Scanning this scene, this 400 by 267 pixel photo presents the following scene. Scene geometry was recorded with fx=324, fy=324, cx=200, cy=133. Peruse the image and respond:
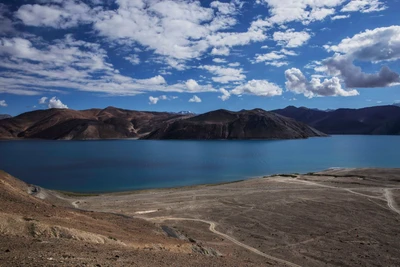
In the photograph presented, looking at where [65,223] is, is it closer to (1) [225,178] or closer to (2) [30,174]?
(1) [225,178]

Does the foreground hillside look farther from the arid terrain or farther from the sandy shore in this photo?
the sandy shore

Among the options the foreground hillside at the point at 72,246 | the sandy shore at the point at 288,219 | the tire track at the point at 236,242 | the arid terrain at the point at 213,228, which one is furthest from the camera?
the sandy shore at the point at 288,219

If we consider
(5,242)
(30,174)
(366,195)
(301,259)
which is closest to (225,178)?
(366,195)

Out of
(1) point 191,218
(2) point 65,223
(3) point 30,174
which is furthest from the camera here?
(3) point 30,174

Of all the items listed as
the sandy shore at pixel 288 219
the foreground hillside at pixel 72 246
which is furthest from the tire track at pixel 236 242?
the foreground hillside at pixel 72 246

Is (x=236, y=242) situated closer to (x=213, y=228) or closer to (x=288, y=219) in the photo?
(x=213, y=228)

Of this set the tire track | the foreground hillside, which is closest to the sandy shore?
the tire track

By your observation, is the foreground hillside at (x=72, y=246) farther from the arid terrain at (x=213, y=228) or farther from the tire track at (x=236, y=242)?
the tire track at (x=236, y=242)

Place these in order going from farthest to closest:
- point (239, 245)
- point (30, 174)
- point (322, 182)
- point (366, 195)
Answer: point (30, 174) → point (322, 182) → point (366, 195) → point (239, 245)
